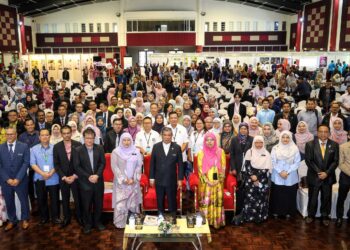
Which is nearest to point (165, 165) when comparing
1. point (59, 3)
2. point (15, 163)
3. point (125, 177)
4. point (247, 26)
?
point (125, 177)

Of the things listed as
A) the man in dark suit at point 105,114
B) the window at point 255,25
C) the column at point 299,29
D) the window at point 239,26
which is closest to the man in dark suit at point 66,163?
the man in dark suit at point 105,114

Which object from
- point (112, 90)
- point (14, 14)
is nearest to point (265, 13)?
point (14, 14)

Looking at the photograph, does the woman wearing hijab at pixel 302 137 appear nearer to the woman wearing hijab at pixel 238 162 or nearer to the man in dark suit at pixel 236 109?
the woman wearing hijab at pixel 238 162

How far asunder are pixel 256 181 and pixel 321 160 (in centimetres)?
95

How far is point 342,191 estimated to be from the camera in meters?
4.70

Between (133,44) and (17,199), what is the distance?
900 inches

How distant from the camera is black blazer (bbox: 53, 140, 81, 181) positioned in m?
4.43

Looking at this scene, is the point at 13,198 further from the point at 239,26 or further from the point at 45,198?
the point at 239,26

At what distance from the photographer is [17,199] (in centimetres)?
477

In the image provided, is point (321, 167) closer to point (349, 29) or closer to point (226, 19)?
point (349, 29)

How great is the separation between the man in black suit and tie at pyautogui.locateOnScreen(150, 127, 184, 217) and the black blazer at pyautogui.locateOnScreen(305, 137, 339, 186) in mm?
1850

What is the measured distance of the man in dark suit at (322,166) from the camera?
4.64 metres

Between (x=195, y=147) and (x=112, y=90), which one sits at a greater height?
(x=112, y=90)

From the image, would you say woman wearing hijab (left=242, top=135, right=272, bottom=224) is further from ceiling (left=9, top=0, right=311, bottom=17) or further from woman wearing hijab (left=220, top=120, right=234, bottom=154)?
ceiling (left=9, top=0, right=311, bottom=17)
